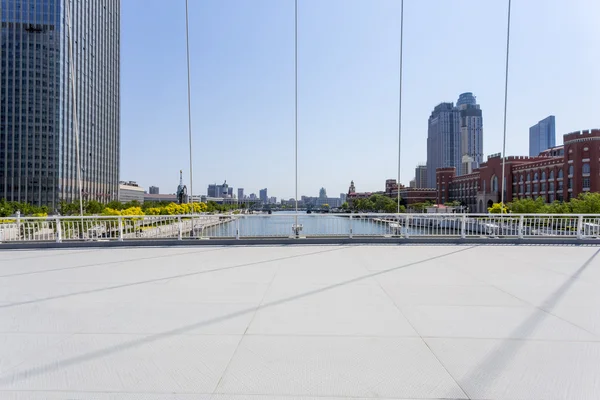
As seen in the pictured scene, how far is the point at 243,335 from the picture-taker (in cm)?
327

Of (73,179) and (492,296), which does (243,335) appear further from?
(73,179)

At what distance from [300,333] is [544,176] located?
78997 mm

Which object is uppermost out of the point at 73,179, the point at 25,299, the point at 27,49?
the point at 27,49

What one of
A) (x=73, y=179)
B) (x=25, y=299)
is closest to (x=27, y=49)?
(x=73, y=179)

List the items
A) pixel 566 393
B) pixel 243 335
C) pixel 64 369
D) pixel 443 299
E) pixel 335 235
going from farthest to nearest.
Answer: pixel 335 235 → pixel 443 299 → pixel 243 335 → pixel 64 369 → pixel 566 393

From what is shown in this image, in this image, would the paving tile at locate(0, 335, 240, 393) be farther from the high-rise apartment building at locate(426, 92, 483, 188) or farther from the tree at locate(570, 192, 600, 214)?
the high-rise apartment building at locate(426, 92, 483, 188)

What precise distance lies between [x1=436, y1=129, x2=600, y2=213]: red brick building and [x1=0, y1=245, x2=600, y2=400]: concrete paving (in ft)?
220

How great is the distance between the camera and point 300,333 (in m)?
3.30

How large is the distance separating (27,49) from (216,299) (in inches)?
3278

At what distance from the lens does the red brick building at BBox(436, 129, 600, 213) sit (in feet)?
190

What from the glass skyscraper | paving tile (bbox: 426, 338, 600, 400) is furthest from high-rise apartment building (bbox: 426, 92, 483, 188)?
paving tile (bbox: 426, 338, 600, 400)

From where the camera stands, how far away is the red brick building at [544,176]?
58.1m

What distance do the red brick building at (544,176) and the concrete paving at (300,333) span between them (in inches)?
2638

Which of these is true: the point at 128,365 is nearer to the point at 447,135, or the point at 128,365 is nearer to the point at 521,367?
the point at 521,367
